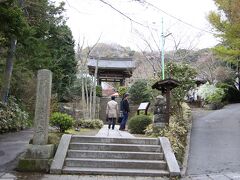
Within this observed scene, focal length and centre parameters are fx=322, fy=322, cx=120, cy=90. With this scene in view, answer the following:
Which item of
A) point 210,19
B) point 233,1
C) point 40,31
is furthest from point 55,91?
point 233,1

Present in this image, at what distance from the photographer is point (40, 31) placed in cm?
1762

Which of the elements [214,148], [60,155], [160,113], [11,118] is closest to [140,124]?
[160,113]

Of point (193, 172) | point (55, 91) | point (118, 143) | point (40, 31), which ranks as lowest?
point (193, 172)

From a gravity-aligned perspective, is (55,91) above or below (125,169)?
above

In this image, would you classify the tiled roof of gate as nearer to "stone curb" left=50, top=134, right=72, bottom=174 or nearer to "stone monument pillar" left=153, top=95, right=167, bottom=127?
"stone monument pillar" left=153, top=95, right=167, bottom=127

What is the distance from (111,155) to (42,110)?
2396 mm

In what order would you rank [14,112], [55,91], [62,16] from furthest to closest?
[55,91] → [62,16] → [14,112]

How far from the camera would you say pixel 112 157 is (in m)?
9.45

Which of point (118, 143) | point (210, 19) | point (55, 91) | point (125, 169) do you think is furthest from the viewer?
point (55, 91)

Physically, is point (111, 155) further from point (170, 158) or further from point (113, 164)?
point (170, 158)

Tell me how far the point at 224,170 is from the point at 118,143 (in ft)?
10.8

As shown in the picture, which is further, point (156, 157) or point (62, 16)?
point (62, 16)

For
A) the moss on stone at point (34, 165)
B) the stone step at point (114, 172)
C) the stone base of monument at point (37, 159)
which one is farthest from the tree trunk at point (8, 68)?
the stone step at point (114, 172)

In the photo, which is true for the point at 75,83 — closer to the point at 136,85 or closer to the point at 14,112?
the point at 136,85
